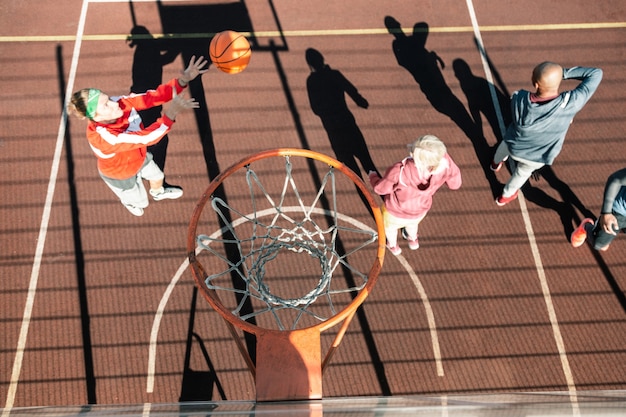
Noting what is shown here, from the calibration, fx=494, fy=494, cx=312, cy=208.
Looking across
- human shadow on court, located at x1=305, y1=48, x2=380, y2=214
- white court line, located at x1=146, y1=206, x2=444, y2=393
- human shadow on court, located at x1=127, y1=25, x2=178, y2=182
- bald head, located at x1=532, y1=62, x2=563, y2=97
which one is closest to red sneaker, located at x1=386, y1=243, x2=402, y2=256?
white court line, located at x1=146, y1=206, x2=444, y2=393

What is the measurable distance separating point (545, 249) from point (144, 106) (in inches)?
172

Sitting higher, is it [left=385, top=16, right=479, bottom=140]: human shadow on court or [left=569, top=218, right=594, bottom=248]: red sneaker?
[left=385, top=16, right=479, bottom=140]: human shadow on court

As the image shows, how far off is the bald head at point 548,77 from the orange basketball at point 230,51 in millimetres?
2879

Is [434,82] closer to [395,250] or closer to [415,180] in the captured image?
[395,250]

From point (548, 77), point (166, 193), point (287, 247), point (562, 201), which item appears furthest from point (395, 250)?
point (166, 193)

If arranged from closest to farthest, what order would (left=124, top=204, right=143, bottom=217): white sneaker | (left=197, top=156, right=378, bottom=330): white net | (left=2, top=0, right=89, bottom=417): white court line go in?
(left=2, top=0, right=89, bottom=417): white court line → (left=197, top=156, right=378, bottom=330): white net → (left=124, top=204, right=143, bottom=217): white sneaker

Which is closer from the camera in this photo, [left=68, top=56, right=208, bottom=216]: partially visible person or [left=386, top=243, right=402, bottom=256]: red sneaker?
[left=68, top=56, right=208, bottom=216]: partially visible person

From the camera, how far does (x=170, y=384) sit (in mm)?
4734

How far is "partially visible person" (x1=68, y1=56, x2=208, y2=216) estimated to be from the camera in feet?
12.8

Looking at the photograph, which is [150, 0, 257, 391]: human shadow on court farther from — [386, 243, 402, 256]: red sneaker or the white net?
[386, 243, 402, 256]: red sneaker

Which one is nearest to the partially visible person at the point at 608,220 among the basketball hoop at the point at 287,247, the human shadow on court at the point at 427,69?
the human shadow on court at the point at 427,69

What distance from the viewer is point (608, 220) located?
13.8ft

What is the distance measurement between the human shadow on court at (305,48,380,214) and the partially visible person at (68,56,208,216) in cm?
199

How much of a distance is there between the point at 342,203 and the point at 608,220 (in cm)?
258
